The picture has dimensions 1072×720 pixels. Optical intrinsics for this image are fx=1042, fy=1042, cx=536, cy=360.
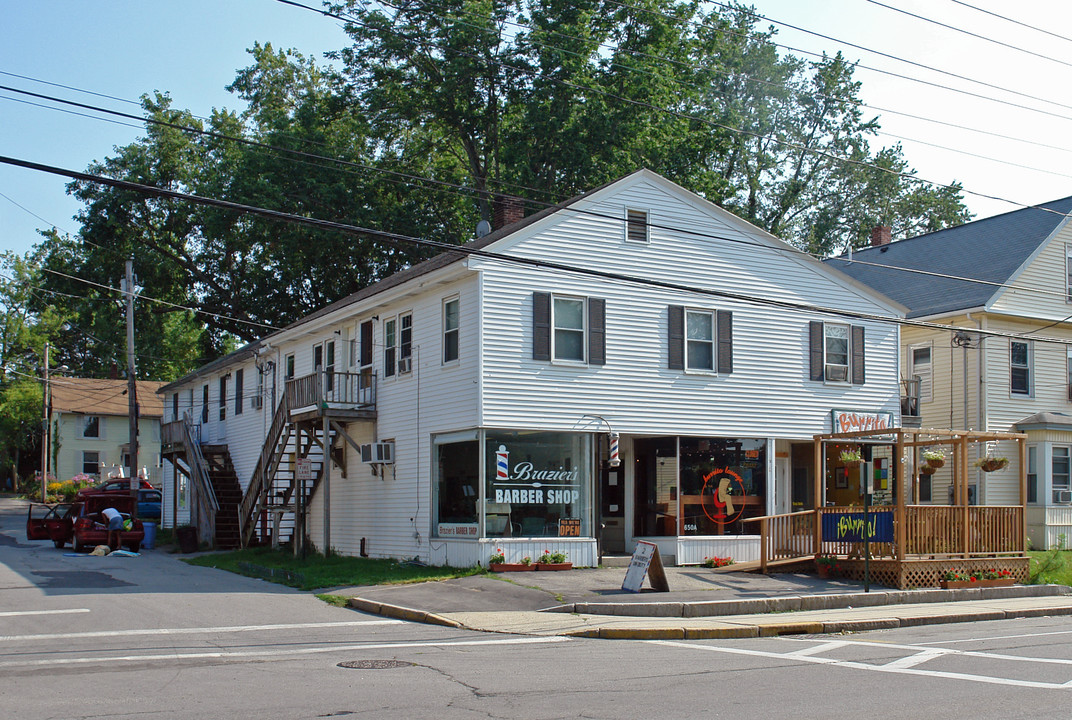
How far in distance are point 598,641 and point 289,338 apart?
62.4ft

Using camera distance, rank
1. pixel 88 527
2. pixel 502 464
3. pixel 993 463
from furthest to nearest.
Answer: pixel 88 527 < pixel 993 463 < pixel 502 464

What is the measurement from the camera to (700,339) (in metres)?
24.4

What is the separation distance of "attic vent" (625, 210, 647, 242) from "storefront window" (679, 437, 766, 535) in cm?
475

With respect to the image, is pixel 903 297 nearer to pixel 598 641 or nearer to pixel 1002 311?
pixel 1002 311

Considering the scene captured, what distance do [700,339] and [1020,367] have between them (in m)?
→ 12.8

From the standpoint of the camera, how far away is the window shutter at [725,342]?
80.2ft

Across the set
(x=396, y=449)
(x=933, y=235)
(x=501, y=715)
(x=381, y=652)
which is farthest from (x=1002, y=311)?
(x=501, y=715)

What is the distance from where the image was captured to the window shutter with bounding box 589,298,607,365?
22.7m

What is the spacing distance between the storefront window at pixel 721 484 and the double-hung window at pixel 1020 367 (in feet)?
35.9

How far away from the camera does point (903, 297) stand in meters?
33.9

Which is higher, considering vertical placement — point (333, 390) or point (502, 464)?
point (333, 390)

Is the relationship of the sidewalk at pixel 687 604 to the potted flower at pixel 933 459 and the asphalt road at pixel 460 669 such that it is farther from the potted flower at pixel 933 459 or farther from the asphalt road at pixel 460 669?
the potted flower at pixel 933 459

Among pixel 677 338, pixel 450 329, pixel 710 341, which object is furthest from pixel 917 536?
pixel 450 329

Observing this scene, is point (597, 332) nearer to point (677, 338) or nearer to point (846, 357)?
point (677, 338)
